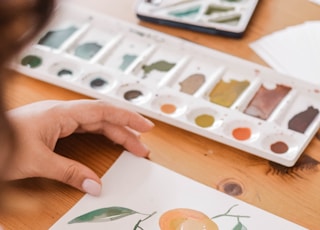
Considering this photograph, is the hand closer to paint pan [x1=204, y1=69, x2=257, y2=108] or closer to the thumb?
the thumb

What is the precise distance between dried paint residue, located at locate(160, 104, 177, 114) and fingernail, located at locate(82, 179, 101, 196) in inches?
6.5

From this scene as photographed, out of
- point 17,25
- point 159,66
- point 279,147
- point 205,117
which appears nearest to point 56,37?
point 159,66

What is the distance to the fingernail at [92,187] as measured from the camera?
857mm

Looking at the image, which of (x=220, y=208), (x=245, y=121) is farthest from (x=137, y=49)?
(x=220, y=208)

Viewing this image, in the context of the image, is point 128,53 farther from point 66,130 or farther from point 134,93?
point 66,130

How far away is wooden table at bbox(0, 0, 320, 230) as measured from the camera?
849 millimetres

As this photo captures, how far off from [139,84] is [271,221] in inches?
11.5

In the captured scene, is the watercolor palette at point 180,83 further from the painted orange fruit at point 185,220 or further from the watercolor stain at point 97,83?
the painted orange fruit at point 185,220

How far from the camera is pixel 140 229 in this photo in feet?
2.69

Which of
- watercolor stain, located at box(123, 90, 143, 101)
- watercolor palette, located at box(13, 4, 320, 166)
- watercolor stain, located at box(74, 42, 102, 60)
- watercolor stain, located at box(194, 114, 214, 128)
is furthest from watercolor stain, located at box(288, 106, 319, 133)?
watercolor stain, located at box(74, 42, 102, 60)

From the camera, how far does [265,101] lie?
97 cm

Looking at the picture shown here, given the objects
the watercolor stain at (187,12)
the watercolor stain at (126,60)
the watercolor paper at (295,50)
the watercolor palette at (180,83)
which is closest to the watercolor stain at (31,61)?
the watercolor palette at (180,83)

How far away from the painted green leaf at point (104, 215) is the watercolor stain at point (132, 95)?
0.65 feet

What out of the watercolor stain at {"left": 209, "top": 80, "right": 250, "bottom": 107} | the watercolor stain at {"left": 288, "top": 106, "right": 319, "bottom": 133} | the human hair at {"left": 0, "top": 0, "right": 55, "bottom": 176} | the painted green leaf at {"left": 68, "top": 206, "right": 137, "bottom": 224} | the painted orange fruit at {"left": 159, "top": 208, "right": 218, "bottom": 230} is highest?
the human hair at {"left": 0, "top": 0, "right": 55, "bottom": 176}
